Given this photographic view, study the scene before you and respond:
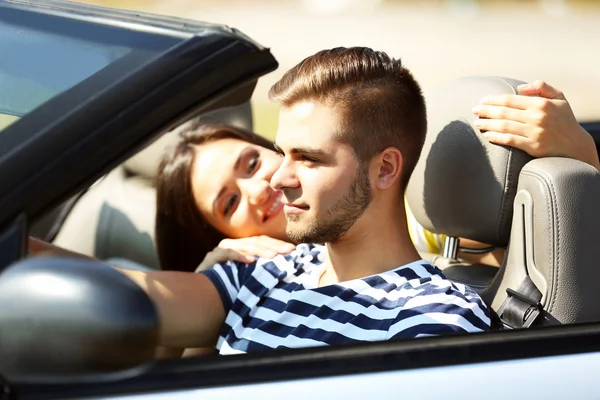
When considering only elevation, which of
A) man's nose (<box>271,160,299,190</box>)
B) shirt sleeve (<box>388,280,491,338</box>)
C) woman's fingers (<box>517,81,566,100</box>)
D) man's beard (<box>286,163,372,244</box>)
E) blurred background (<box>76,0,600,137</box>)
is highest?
woman's fingers (<box>517,81,566,100</box>)

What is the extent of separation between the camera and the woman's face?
113 inches

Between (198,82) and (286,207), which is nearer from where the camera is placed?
(198,82)

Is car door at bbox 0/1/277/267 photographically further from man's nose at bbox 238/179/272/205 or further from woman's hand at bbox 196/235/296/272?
man's nose at bbox 238/179/272/205

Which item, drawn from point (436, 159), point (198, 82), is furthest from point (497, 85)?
point (198, 82)

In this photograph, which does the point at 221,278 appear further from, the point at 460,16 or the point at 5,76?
the point at 460,16

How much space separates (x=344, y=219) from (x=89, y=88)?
0.77 metres

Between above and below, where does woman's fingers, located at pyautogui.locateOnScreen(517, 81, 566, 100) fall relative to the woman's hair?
above

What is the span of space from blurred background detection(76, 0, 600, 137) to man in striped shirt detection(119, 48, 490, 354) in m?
8.50

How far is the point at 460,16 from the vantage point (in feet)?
50.0

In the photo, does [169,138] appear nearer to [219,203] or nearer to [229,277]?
[219,203]

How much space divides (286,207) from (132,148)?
→ 65 cm

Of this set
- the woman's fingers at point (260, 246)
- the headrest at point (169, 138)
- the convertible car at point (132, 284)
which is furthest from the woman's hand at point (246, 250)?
the headrest at point (169, 138)

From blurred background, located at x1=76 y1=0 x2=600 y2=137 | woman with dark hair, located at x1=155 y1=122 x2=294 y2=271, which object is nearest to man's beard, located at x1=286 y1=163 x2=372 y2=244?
woman with dark hair, located at x1=155 y1=122 x2=294 y2=271

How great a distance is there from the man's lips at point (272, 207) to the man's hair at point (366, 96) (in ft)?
1.63
